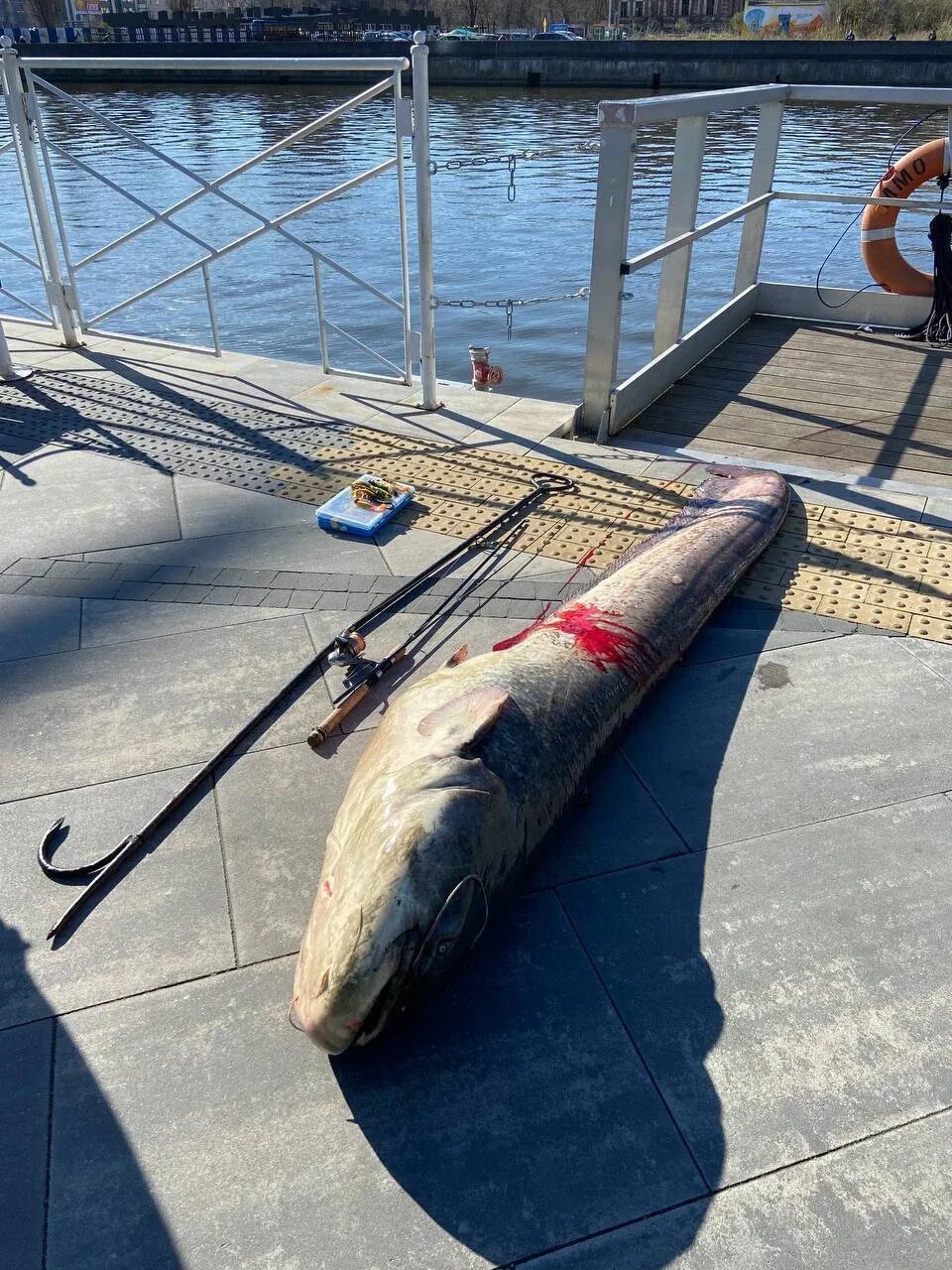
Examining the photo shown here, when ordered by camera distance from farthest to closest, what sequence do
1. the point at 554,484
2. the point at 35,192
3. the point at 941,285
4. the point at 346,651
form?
1. the point at 941,285
2. the point at 35,192
3. the point at 554,484
4. the point at 346,651

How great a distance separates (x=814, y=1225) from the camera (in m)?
2.46

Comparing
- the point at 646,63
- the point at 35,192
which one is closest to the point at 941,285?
the point at 35,192

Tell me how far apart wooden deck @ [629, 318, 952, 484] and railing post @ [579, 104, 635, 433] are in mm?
491

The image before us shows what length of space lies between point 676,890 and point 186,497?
445cm

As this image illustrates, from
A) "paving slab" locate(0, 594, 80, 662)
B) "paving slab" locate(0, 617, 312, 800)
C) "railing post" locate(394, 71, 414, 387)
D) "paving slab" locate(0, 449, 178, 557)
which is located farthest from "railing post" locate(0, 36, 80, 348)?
Result: "paving slab" locate(0, 617, 312, 800)

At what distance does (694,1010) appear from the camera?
3.00 meters

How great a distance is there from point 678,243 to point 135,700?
18.5 ft

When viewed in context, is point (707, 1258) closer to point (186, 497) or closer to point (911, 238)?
point (186, 497)

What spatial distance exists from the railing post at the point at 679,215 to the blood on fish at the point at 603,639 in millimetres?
4661

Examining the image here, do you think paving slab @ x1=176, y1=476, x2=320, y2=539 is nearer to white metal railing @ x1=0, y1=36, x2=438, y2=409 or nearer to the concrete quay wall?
white metal railing @ x1=0, y1=36, x2=438, y2=409

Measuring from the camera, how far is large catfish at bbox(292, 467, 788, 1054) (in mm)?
2611

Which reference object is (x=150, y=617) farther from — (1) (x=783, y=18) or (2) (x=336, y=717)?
(1) (x=783, y=18)

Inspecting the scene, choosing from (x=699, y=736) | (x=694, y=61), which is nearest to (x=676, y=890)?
(x=699, y=736)

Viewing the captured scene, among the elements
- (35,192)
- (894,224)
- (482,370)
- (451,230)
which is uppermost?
(35,192)
